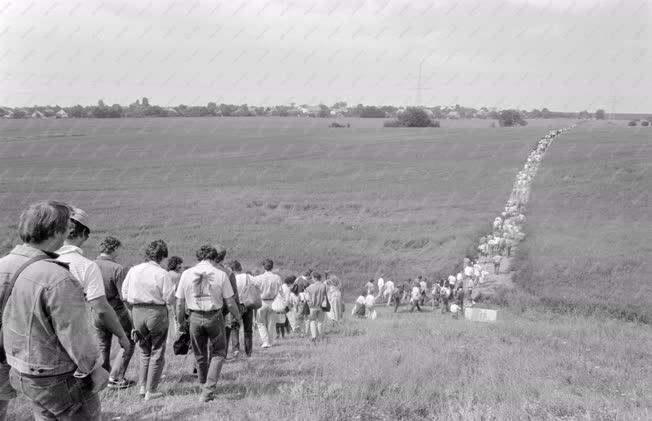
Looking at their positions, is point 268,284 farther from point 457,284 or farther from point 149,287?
point 457,284

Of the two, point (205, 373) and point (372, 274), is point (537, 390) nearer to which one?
point (205, 373)

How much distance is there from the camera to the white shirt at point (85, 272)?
4.89 m

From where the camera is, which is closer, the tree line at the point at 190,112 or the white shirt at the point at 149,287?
the white shirt at the point at 149,287

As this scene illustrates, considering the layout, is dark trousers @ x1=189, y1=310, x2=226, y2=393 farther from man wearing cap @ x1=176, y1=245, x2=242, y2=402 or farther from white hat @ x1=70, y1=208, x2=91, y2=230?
white hat @ x1=70, y1=208, x2=91, y2=230

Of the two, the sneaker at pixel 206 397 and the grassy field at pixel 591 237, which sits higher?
the sneaker at pixel 206 397

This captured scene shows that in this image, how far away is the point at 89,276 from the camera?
4980mm

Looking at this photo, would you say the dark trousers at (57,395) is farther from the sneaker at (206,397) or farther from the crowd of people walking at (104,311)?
the sneaker at (206,397)

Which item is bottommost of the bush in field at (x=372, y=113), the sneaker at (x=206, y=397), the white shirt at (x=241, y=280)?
the sneaker at (x=206, y=397)

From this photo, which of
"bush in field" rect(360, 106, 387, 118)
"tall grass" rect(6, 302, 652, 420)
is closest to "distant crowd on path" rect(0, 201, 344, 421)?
"tall grass" rect(6, 302, 652, 420)

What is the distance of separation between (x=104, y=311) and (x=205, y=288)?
4.95 feet

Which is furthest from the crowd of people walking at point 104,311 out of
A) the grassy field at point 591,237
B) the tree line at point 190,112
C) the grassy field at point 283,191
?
the tree line at point 190,112

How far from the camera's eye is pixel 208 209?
137 ft

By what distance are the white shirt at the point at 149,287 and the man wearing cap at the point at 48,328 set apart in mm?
2596

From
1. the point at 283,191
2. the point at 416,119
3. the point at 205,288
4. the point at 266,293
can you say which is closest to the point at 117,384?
the point at 205,288
